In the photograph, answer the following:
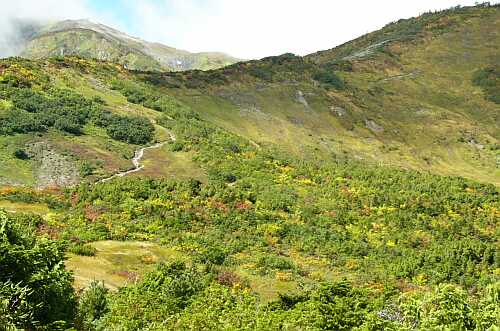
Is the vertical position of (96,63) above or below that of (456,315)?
above

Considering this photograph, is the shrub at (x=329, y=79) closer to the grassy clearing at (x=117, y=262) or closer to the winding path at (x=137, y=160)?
the winding path at (x=137, y=160)

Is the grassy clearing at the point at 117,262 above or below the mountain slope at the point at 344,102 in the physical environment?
below

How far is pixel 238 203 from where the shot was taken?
43406 millimetres

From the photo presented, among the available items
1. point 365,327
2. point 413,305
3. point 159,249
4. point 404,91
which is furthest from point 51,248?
point 404,91

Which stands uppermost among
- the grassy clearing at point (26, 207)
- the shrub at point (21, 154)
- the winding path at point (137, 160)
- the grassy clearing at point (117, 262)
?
the shrub at point (21, 154)

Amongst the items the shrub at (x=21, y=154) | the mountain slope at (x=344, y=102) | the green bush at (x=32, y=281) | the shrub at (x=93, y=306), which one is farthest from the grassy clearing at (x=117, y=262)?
the shrub at (x=21, y=154)

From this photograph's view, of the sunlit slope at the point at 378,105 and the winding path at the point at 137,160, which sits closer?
the winding path at the point at 137,160

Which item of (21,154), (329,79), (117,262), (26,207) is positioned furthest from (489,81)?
(117,262)

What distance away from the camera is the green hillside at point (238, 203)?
51.9ft

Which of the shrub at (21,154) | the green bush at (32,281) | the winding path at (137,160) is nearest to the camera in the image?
the green bush at (32,281)

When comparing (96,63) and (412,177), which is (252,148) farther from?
(96,63)

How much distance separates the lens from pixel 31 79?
61.7 m

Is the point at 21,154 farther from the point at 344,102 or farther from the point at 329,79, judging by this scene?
the point at 329,79

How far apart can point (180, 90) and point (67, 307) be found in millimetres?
67821
